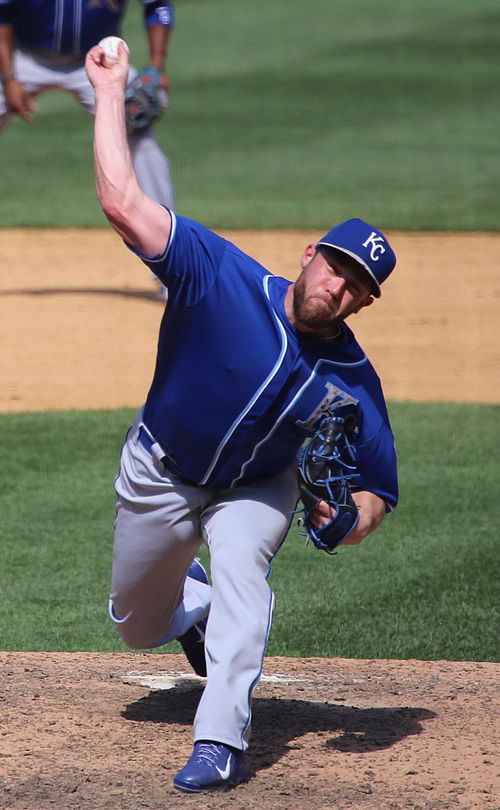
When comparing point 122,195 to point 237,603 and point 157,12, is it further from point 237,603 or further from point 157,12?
point 157,12

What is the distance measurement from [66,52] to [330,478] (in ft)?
19.0

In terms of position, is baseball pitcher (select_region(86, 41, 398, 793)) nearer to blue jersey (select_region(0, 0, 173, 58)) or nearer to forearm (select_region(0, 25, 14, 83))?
blue jersey (select_region(0, 0, 173, 58))

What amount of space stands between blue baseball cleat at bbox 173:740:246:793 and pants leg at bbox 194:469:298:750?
0.03 m

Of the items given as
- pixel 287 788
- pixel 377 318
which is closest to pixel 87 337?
pixel 377 318

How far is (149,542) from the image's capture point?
13.3ft

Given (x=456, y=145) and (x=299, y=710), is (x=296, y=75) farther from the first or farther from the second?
(x=299, y=710)

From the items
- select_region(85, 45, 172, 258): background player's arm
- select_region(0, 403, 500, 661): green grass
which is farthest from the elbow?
select_region(0, 403, 500, 661): green grass

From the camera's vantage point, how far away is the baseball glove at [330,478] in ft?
12.5

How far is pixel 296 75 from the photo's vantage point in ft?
67.5

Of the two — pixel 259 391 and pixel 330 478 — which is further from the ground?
pixel 259 391

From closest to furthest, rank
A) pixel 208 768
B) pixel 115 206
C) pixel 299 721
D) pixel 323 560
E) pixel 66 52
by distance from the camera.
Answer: pixel 208 768 < pixel 115 206 < pixel 299 721 < pixel 323 560 < pixel 66 52

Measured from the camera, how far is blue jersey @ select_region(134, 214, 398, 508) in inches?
150

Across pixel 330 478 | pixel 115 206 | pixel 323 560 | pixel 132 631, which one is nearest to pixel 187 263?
pixel 115 206

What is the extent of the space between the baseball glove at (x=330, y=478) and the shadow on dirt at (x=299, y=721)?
23.5 inches
